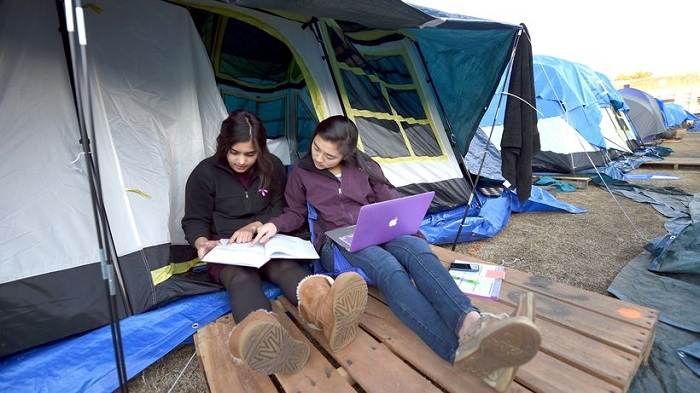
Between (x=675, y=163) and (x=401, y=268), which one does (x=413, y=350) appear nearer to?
(x=401, y=268)

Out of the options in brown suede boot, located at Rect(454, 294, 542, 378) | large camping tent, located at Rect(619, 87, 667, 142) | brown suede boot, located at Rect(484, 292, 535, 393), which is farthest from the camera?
large camping tent, located at Rect(619, 87, 667, 142)

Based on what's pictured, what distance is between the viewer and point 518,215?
3.56 metres

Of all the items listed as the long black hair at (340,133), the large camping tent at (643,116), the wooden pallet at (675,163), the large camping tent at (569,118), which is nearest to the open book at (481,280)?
the long black hair at (340,133)

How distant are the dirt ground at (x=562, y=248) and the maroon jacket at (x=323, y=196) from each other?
2.52ft

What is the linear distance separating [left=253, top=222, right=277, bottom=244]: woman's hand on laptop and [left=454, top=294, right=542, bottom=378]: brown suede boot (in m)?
0.96

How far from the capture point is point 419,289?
134cm

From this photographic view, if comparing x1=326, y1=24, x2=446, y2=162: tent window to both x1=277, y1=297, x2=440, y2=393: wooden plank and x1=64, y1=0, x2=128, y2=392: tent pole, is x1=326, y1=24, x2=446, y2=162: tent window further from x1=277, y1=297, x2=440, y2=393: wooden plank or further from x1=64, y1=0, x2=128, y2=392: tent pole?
x1=64, y1=0, x2=128, y2=392: tent pole

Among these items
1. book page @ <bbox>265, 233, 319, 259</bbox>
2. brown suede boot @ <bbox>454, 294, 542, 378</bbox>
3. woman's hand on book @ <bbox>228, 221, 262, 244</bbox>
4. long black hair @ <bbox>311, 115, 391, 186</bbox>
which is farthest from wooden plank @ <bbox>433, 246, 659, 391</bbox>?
woman's hand on book @ <bbox>228, 221, 262, 244</bbox>

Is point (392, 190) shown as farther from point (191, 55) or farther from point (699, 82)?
point (699, 82)

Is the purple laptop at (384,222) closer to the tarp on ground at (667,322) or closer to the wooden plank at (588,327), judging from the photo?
the wooden plank at (588,327)

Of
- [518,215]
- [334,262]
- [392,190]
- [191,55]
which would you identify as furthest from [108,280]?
[518,215]

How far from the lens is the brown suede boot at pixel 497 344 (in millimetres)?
858

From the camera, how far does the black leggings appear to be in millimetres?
1354

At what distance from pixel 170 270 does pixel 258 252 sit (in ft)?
1.61
